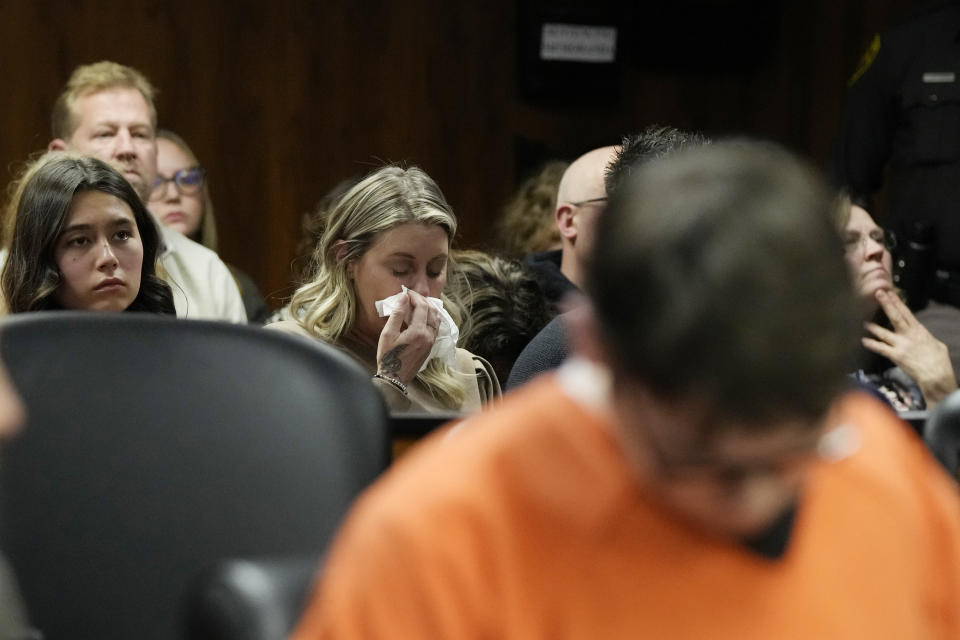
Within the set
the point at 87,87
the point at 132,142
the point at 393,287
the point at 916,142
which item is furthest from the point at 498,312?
the point at 916,142

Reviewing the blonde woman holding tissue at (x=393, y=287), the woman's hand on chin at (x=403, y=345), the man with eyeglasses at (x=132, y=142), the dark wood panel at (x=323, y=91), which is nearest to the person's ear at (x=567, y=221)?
the blonde woman holding tissue at (x=393, y=287)

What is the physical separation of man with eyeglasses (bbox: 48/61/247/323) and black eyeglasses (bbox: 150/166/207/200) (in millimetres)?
354

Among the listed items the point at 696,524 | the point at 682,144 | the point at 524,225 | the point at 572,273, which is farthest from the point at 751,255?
the point at 524,225

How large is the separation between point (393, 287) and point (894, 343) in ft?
3.42

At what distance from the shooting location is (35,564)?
3.37 ft

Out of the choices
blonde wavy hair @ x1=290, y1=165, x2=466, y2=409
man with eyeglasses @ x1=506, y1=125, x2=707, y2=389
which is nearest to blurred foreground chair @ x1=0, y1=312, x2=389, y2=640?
man with eyeglasses @ x1=506, y1=125, x2=707, y2=389

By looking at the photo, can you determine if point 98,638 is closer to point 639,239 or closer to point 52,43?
point 639,239

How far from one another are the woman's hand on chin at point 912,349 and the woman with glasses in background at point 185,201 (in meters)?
1.58

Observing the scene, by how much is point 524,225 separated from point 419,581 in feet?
8.90

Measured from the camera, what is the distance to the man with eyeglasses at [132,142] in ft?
9.38

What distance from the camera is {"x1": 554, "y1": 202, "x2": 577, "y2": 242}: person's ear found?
253 centimetres

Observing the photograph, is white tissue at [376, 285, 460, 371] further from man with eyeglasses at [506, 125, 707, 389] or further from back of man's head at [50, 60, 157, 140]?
back of man's head at [50, 60, 157, 140]

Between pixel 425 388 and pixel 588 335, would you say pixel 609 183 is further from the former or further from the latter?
pixel 588 335

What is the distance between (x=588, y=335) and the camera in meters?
0.65
